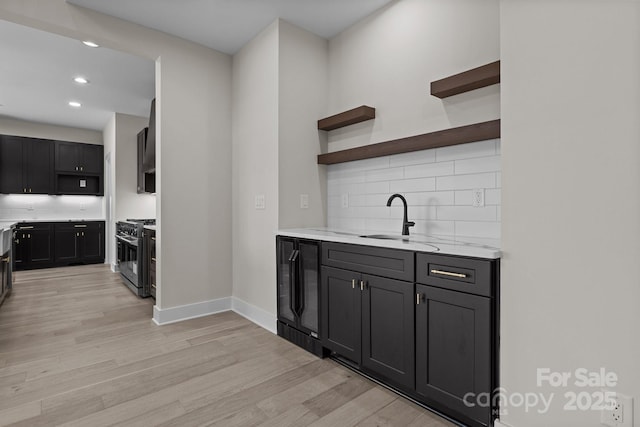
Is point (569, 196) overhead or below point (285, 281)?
overhead

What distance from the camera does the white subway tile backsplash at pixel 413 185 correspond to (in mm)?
2459

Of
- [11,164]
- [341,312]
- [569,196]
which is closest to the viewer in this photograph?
[569,196]

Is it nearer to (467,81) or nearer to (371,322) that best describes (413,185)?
(467,81)

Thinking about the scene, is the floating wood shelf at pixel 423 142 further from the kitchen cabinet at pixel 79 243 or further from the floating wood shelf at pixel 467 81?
the kitchen cabinet at pixel 79 243

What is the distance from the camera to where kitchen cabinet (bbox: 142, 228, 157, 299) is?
3845mm

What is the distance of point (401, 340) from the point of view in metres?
1.89

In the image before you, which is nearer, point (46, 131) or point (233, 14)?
point (233, 14)

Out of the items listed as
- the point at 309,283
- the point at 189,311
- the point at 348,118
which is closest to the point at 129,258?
the point at 189,311

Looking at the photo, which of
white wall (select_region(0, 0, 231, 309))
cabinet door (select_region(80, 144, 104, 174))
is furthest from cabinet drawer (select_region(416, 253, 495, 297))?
cabinet door (select_region(80, 144, 104, 174))

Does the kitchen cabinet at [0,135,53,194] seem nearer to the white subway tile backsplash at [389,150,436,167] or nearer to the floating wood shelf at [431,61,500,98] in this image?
the white subway tile backsplash at [389,150,436,167]

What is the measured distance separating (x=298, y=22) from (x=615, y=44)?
2.37m

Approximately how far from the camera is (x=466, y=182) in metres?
2.25

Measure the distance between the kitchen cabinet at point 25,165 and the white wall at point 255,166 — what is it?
517 cm

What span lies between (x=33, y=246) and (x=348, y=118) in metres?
6.41
